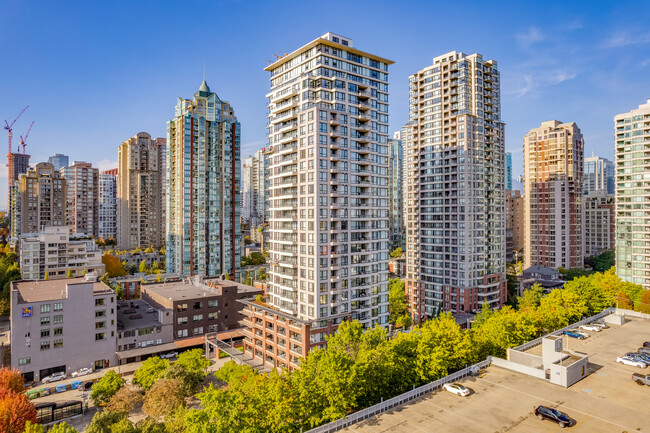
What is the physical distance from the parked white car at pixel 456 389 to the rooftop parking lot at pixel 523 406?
0.55 meters

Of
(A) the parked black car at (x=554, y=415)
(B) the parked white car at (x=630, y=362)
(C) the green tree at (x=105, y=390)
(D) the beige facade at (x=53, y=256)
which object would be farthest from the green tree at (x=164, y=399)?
(D) the beige facade at (x=53, y=256)

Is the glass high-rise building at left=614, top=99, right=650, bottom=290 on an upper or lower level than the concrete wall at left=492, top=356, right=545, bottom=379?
upper

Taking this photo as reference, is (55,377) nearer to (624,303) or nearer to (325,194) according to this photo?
(325,194)

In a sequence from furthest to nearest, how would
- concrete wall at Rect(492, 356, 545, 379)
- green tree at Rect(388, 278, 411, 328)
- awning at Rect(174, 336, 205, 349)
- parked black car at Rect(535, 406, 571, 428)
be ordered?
green tree at Rect(388, 278, 411, 328) → awning at Rect(174, 336, 205, 349) → concrete wall at Rect(492, 356, 545, 379) → parked black car at Rect(535, 406, 571, 428)

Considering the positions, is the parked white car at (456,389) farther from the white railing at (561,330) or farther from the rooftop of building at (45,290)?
the rooftop of building at (45,290)

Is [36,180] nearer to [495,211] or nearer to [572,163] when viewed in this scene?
[495,211]

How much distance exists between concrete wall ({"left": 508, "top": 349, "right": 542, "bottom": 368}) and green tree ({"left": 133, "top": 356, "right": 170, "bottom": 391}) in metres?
48.9

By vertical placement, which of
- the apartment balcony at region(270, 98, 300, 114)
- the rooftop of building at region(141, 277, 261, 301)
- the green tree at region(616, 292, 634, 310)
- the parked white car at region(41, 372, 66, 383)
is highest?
the apartment balcony at region(270, 98, 300, 114)

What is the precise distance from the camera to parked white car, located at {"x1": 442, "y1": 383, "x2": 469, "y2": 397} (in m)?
41.5

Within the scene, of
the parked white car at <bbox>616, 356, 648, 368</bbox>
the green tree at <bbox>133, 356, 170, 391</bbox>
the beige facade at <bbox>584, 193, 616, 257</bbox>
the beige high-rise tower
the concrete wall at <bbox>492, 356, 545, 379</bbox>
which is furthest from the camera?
the beige high-rise tower

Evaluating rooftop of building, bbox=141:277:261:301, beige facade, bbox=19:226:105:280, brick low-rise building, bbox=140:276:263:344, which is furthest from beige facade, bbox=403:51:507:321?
beige facade, bbox=19:226:105:280

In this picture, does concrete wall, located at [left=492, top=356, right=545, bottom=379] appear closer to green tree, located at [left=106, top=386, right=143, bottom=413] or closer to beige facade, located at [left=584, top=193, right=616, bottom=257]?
green tree, located at [left=106, top=386, right=143, bottom=413]

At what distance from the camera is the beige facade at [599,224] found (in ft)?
553

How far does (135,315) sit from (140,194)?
105 meters
